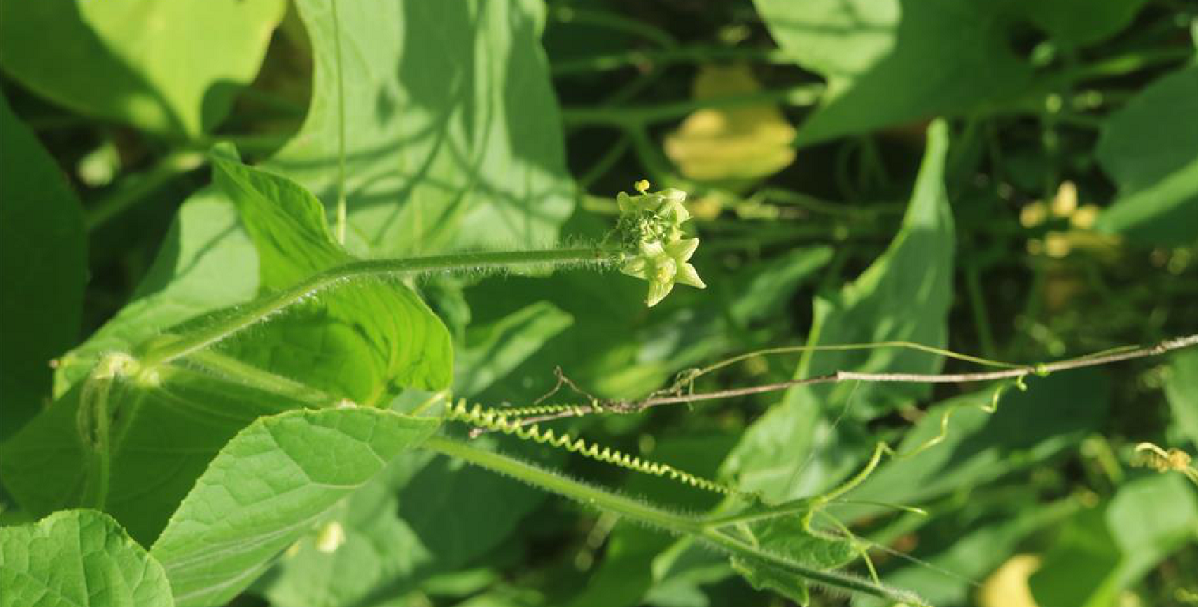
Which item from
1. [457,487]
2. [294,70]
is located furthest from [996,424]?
[294,70]

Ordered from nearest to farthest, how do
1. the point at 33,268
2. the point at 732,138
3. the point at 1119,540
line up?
1. the point at 33,268
2. the point at 1119,540
3. the point at 732,138

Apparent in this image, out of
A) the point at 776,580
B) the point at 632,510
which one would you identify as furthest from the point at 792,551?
the point at 632,510

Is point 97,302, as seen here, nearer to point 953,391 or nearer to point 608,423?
point 608,423

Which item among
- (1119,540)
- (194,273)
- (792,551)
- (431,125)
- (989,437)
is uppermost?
(431,125)

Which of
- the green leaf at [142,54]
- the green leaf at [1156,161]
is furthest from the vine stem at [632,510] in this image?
the green leaf at [1156,161]

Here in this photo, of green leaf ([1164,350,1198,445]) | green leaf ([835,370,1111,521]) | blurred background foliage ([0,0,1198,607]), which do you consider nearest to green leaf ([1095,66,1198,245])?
blurred background foliage ([0,0,1198,607])

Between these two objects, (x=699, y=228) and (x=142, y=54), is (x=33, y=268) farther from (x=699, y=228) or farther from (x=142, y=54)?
(x=699, y=228)

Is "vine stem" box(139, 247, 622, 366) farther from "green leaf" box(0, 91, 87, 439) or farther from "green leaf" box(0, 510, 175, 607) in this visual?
"green leaf" box(0, 91, 87, 439)

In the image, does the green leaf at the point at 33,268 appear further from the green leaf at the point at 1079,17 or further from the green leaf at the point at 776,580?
the green leaf at the point at 1079,17
